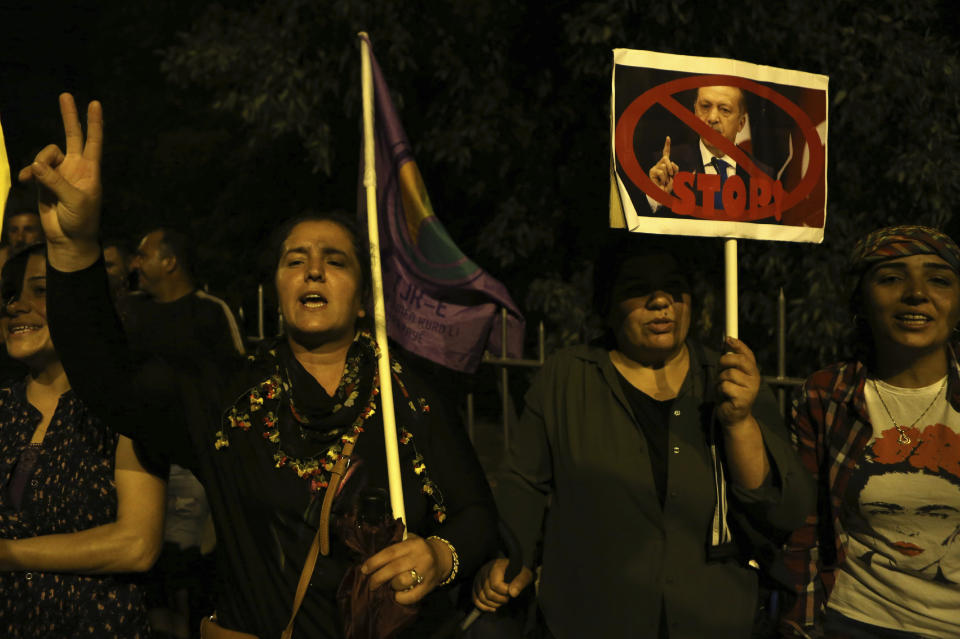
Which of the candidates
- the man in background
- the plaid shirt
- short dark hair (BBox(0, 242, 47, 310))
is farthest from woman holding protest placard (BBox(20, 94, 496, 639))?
the man in background

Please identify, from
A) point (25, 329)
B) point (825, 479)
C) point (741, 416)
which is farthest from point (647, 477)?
point (25, 329)

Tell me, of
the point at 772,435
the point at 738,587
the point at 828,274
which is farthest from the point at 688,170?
the point at 828,274

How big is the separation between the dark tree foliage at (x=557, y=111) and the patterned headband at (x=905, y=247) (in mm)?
4068

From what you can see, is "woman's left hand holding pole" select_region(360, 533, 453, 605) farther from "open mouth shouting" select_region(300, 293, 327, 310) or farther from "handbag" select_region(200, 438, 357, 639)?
"open mouth shouting" select_region(300, 293, 327, 310)

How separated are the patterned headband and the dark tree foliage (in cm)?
407

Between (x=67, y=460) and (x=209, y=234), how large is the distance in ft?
42.3

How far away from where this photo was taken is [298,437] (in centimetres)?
246

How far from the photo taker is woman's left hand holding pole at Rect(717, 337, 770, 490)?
2.59m

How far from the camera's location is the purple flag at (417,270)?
3396mm

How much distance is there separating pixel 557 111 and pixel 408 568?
8441mm

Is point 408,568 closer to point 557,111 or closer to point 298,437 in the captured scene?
point 298,437

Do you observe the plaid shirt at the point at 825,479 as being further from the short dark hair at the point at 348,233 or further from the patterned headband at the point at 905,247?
the short dark hair at the point at 348,233

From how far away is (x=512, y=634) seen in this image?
295cm

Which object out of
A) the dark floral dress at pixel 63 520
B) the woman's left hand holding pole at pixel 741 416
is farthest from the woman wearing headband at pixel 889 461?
the dark floral dress at pixel 63 520
